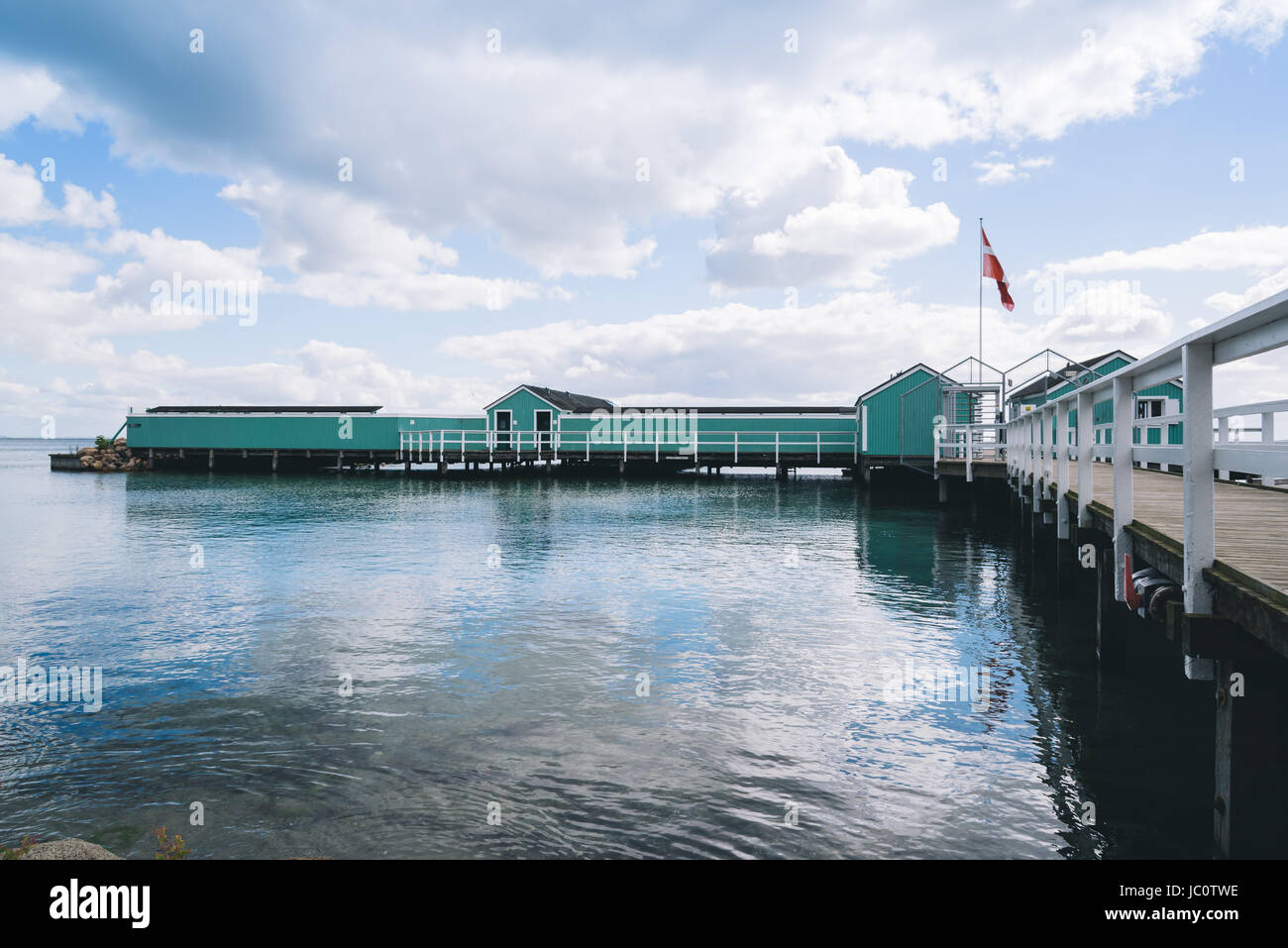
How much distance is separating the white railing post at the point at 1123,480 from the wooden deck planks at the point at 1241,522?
0.21 m

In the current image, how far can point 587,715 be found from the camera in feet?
25.3

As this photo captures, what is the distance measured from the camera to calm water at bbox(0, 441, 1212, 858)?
5.57m

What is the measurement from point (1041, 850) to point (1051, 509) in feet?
35.5

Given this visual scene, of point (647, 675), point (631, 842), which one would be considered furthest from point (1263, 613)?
point (647, 675)

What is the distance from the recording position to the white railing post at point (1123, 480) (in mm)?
6664

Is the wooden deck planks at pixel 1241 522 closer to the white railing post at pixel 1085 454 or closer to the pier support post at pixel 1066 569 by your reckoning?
the white railing post at pixel 1085 454

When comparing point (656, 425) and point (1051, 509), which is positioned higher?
point (656, 425)

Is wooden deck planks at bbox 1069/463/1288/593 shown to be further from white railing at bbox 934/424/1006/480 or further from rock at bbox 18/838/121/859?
white railing at bbox 934/424/1006/480

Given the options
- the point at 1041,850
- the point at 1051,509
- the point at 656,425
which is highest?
the point at 656,425
